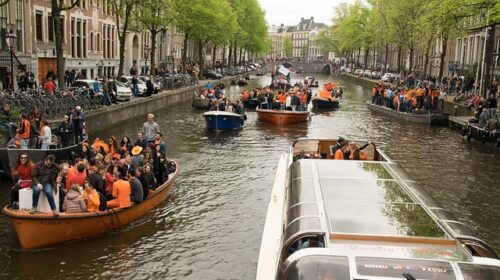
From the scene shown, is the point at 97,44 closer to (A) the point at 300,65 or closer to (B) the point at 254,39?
(B) the point at 254,39

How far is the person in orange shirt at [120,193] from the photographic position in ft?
39.9

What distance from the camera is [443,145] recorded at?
25.5 metres

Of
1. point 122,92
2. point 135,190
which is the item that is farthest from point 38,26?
point 135,190

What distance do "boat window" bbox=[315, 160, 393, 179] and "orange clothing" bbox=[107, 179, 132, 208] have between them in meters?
4.69

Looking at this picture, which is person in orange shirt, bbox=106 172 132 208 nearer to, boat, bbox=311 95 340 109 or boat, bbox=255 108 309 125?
boat, bbox=255 108 309 125

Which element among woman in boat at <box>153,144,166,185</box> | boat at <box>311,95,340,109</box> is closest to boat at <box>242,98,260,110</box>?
boat at <box>311,95,340,109</box>

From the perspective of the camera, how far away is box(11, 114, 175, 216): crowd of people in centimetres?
1130

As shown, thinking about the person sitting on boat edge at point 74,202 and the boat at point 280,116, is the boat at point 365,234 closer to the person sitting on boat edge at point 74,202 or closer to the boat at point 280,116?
the person sitting on boat edge at point 74,202

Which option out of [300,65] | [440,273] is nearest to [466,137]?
[440,273]

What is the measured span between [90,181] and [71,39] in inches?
1263

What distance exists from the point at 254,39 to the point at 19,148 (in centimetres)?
7337

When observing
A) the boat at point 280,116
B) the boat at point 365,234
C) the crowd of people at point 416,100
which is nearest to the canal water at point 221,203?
the boat at point 280,116

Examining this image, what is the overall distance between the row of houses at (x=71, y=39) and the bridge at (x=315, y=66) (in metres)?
77.4

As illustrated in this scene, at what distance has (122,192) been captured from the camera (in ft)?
40.1
